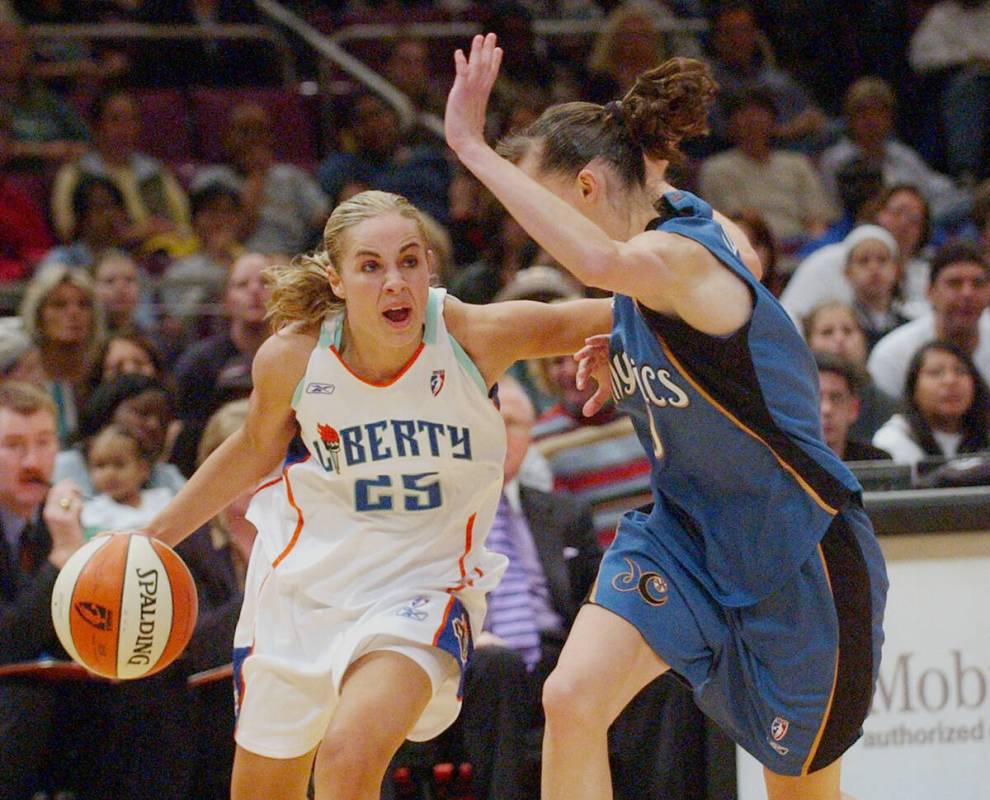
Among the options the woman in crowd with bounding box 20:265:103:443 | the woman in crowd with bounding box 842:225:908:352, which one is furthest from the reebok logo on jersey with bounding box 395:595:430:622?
the woman in crowd with bounding box 842:225:908:352

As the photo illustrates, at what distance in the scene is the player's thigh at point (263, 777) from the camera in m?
3.93

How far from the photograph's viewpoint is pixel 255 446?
13.5ft

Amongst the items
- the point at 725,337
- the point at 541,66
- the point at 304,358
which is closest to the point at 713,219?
the point at 725,337

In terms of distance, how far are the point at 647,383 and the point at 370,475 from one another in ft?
2.43

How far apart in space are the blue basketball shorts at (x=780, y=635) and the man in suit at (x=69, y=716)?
1990mm

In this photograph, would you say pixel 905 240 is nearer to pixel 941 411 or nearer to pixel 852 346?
pixel 852 346

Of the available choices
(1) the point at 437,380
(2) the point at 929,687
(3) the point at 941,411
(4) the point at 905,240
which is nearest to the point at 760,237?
(3) the point at 941,411

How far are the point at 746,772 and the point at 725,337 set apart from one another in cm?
180

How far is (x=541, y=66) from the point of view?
1016 centimetres

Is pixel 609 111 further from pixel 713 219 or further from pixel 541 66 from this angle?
pixel 541 66

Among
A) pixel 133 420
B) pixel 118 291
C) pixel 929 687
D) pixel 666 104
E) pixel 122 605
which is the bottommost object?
pixel 929 687

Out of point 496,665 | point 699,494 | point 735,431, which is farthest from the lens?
point 496,665

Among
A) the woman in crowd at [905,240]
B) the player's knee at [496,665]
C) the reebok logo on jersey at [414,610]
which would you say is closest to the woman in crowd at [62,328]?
the player's knee at [496,665]

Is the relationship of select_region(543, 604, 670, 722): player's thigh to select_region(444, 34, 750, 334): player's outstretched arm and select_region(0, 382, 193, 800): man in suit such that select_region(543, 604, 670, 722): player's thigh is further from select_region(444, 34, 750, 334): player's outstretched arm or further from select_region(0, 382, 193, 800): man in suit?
select_region(0, 382, 193, 800): man in suit
